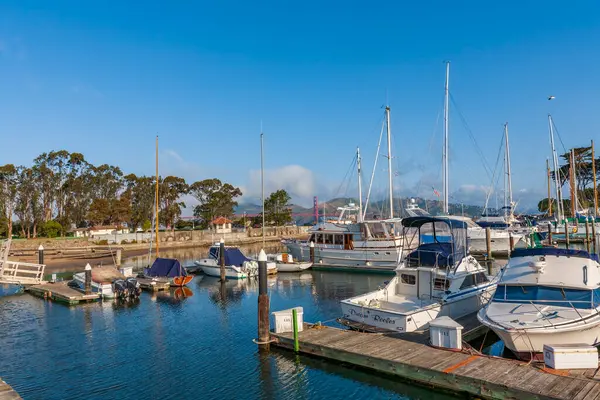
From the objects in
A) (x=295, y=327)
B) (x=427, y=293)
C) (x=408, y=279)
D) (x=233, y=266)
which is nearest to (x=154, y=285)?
(x=233, y=266)

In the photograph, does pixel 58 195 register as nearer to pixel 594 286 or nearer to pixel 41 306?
pixel 41 306

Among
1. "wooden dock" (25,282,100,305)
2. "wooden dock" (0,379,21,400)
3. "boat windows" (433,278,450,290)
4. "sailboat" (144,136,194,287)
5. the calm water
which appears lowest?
the calm water

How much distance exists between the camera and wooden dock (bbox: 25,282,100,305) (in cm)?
2631

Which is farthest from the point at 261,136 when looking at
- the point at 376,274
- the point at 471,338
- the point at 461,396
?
the point at 461,396

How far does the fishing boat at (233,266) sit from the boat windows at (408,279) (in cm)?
1774

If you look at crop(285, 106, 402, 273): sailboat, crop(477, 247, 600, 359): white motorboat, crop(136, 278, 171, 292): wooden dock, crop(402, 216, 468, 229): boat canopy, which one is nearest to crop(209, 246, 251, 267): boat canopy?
crop(136, 278, 171, 292): wooden dock

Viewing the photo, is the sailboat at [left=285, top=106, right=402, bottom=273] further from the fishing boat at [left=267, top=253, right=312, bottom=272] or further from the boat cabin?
the boat cabin

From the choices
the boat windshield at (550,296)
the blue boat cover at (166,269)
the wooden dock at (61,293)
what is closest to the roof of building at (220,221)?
the blue boat cover at (166,269)

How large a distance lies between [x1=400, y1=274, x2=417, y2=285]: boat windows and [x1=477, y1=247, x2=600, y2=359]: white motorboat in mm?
4169

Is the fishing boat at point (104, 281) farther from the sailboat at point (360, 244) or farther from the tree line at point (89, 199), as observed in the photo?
the tree line at point (89, 199)

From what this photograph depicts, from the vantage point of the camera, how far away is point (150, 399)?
1279 cm

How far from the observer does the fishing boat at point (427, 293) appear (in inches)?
640

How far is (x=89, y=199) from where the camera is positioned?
275ft

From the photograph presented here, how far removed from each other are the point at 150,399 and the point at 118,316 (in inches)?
457
